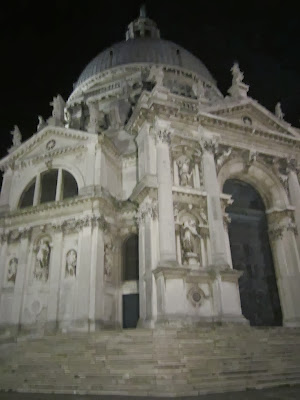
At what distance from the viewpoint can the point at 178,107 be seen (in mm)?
18688

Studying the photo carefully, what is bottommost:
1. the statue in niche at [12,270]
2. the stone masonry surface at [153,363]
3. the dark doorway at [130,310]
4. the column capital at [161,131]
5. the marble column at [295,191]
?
the stone masonry surface at [153,363]

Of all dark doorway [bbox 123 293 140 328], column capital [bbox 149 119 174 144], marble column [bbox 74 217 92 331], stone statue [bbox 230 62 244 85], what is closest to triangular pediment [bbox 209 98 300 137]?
stone statue [bbox 230 62 244 85]

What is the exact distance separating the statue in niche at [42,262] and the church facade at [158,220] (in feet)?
0.19

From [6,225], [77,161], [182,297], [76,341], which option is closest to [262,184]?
[182,297]

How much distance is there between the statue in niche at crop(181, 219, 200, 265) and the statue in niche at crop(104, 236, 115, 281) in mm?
4334

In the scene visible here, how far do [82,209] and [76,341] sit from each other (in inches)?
324

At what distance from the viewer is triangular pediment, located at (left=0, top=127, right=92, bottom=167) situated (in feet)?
69.9

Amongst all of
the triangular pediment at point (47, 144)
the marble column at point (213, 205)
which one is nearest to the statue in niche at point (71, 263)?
the triangular pediment at point (47, 144)

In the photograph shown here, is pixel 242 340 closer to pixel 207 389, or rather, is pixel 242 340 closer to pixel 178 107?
pixel 207 389

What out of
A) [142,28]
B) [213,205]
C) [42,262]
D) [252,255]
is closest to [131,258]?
[42,262]

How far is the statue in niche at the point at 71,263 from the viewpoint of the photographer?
17.9 metres

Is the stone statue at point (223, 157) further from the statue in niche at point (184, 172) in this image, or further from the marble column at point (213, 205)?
the statue in niche at point (184, 172)

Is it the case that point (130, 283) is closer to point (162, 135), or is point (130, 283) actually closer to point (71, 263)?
point (71, 263)

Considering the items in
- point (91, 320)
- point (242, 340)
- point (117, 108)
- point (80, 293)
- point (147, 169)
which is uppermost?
point (117, 108)
